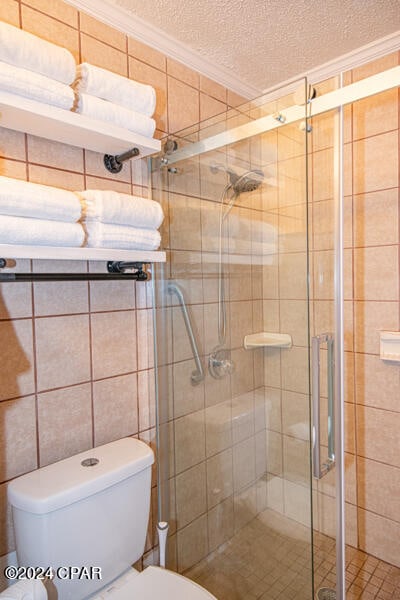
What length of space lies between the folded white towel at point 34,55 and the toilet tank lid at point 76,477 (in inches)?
44.1

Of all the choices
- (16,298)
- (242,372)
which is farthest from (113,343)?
(242,372)

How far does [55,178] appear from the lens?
3.94 feet

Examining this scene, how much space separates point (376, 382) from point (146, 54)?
5.71 ft

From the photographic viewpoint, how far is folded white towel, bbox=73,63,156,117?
3.63 feet

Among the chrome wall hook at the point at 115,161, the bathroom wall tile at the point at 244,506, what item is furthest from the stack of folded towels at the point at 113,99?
the bathroom wall tile at the point at 244,506

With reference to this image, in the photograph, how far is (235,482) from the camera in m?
1.36

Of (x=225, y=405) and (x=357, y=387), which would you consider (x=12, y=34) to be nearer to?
(x=225, y=405)

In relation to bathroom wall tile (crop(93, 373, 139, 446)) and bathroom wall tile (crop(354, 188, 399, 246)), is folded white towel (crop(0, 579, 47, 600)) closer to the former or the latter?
bathroom wall tile (crop(93, 373, 139, 446))

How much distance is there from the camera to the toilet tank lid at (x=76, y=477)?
100 cm

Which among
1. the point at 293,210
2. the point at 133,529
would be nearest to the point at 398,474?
the point at 133,529

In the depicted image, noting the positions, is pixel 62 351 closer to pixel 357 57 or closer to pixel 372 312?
pixel 372 312

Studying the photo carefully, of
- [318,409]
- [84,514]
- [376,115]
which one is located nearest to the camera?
[84,514]

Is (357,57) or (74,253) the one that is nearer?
(74,253)

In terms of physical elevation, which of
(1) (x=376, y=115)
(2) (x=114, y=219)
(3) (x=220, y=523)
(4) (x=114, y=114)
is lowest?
(3) (x=220, y=523)
